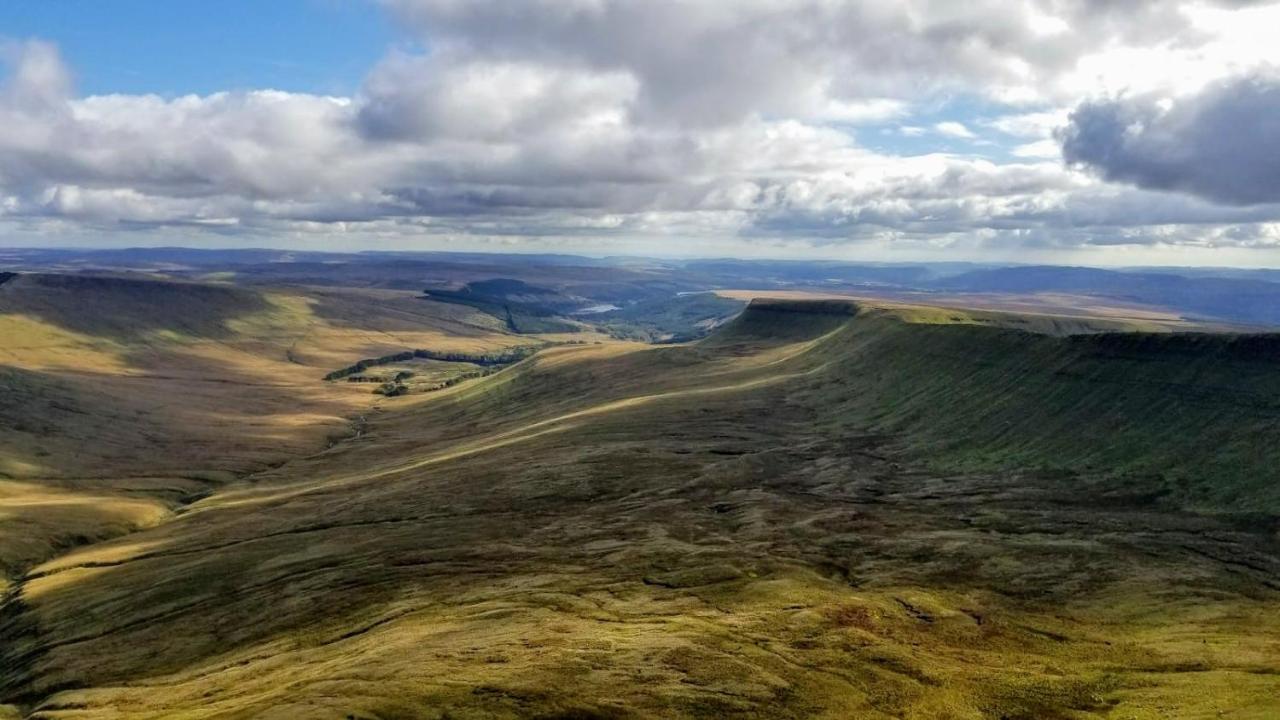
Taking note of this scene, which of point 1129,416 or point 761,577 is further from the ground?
point 1129,416

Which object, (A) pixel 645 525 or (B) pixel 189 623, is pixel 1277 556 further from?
(B) pixel 189 623

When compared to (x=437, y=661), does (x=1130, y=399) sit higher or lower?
higher

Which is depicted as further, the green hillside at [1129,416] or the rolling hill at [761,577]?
the green hillside at [1129,416]

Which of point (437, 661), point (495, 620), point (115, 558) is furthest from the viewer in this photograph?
point (115, 558)

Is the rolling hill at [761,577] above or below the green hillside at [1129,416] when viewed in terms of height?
below

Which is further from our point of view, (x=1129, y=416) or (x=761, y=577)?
(x=1129, y=416)

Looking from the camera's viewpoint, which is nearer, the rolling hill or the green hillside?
the rolling hill

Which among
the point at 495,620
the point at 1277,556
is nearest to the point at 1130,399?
the point at 1277,556

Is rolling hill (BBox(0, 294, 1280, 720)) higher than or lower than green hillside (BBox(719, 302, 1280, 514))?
lower
